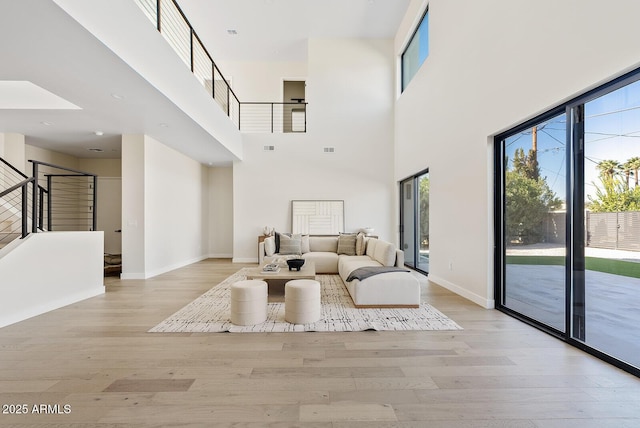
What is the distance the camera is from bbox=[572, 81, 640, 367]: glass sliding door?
2367 millimetres

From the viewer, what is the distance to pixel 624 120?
2416 mm

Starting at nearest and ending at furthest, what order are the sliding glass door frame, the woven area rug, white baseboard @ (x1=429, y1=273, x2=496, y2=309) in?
the sliding glass door frame < the woven area rug < white baseboard @ (x1=429, y1=273, x2=496, y2=309)

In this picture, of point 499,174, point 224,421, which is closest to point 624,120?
point 499,174

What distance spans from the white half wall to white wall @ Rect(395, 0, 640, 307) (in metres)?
5.64

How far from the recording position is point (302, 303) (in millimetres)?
3426

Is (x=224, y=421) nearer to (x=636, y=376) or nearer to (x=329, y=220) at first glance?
(x=636, y=376)

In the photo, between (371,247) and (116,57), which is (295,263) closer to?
(371,247)

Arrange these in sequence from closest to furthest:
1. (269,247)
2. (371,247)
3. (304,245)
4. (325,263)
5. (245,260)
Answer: (371,247) < (325,263) < (269,247) < (304,245) < (245,260)

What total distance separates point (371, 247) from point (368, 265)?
1082 mm

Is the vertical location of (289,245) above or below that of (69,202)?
below

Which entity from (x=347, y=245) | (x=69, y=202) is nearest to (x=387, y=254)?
(x=347, y=245)

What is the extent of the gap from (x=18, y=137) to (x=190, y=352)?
265 inches

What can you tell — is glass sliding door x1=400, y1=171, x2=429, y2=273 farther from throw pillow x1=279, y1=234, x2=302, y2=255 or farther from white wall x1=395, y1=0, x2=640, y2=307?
throw pillow x1=279, y1=234, x2=302, y2=255

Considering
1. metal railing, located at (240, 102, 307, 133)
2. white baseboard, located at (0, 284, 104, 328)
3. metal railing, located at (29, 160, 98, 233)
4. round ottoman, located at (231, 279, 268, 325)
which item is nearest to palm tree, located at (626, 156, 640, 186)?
round ottoman, located at (231, 279, 268, 325)
